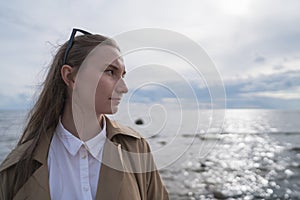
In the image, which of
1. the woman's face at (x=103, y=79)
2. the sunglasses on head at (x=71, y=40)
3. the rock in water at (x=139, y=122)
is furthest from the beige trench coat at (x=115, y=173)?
the sunglasses on head at (x=71, y=40)

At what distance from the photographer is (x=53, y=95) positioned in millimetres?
1949

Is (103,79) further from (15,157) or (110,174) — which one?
(15,157)

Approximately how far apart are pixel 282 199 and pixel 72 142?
1207cm

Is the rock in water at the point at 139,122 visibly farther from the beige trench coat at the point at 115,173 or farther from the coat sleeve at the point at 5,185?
the coat sleeve at the point at 5,185

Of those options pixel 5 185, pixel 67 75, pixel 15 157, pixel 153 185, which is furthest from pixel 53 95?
pixel 153 185

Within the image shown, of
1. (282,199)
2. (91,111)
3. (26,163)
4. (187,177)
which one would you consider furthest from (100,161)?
(187,177)

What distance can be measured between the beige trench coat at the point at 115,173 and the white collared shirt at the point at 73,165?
47mm

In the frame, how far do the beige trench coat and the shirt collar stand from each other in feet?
0.16

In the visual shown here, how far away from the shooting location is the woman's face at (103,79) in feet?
5.59

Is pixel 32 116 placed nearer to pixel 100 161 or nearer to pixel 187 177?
pixel 100 161

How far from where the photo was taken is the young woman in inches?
66.8

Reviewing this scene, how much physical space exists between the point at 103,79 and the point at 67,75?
0.32 meters

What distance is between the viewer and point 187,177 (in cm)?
1539

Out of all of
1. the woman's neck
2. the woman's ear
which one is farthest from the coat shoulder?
the woman's ear
